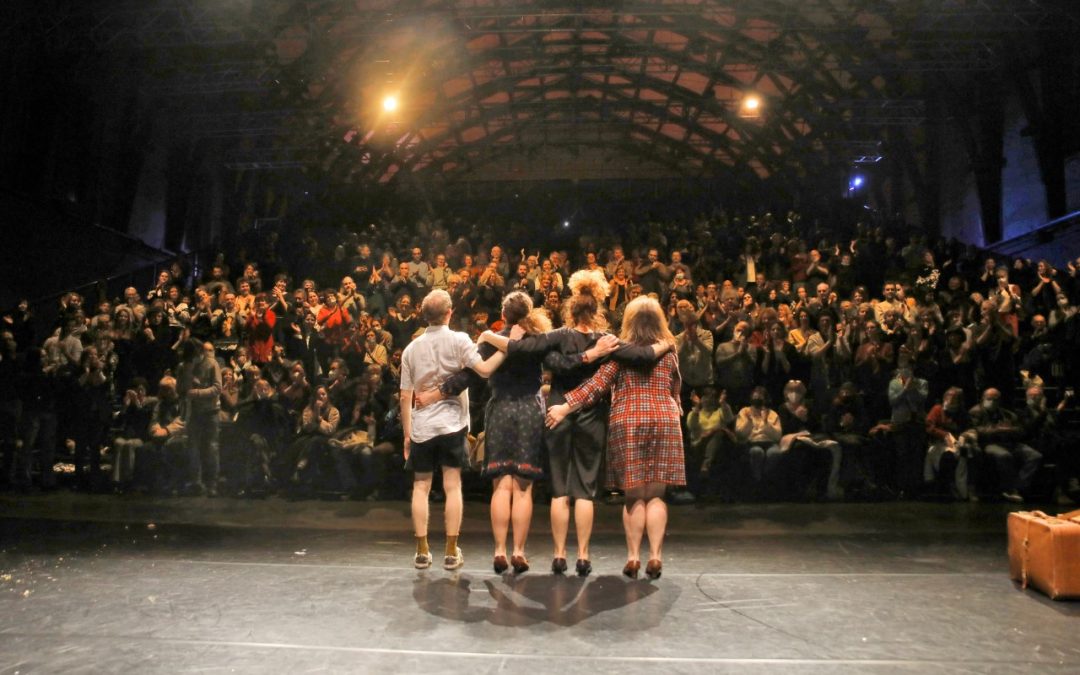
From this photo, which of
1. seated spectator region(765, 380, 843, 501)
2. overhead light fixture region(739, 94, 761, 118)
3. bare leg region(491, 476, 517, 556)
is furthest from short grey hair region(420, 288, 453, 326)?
overhead light fixture region(739, 94, 761, 118)

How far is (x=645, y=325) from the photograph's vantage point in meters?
4.98

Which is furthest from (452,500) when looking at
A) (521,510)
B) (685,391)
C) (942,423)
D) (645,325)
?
(942,423)

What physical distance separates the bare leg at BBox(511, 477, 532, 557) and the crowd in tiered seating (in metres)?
3.40

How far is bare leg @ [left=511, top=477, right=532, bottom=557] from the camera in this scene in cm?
501

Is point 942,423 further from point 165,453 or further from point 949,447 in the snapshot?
point 165,453

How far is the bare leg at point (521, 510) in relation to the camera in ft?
16.4

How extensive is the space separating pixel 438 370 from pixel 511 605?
4.83 feet

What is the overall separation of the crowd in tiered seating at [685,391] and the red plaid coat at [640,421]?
137 inches

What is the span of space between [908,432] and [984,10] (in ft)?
32.6

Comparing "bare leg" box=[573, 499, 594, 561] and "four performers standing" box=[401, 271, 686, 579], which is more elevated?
"four performers standing" box=[401, 271, 686, 579]

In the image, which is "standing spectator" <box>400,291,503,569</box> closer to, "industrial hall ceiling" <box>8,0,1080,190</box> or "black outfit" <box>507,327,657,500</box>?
"black outfit" <box>507,327,657,500</box>

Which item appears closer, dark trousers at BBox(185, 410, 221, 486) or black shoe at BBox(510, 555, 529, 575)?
black shoe at BBox(510, 555, 529, 575)

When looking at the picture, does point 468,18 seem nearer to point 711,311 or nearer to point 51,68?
point 51,68

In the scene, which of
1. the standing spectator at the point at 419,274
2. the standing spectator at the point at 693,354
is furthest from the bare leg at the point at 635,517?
the standing spectator at the point at 419,274
